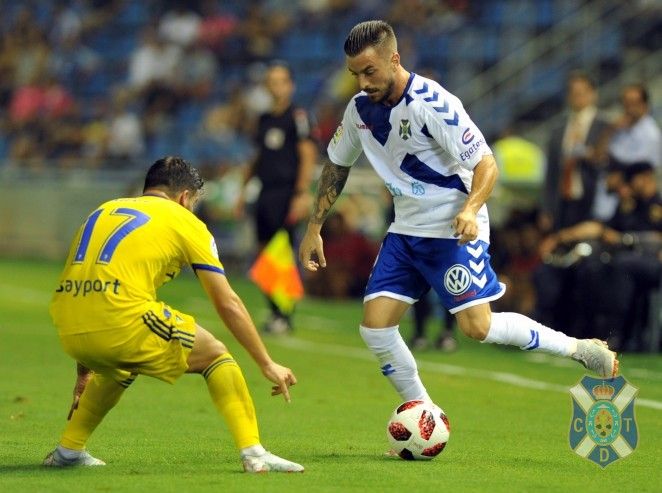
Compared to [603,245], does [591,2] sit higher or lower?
higher

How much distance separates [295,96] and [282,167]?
37.0ft

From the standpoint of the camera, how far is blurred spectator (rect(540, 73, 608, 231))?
14781 millimetres

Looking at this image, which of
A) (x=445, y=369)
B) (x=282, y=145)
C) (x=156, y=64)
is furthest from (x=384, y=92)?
(x=156, y=64)

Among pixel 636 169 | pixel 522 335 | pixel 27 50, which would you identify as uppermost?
pixel 27 50

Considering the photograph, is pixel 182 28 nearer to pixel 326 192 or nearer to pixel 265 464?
pixel 326 192

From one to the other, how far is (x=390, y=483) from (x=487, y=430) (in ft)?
7.42

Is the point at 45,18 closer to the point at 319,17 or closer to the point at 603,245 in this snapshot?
the point at 319,17

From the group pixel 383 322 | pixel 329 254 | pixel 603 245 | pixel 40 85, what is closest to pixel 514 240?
pixel 603 245

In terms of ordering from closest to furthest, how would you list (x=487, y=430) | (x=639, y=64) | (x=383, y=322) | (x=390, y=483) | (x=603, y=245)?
(x=390, y=483) → (x=383, y=322) → (x=487, y=430) → (x=603, y=245) → (x=639, y=64)

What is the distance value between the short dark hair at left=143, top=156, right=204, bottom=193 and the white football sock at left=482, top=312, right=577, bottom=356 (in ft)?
5.90

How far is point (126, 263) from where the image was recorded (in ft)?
22.8

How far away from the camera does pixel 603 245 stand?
1450 cm

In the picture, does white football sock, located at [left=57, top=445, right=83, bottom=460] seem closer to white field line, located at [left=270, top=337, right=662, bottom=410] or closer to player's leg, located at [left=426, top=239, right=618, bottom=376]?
player's leg, located at [left=426, top=239, right=618, bottom=376]

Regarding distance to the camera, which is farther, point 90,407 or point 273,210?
point 273,210
